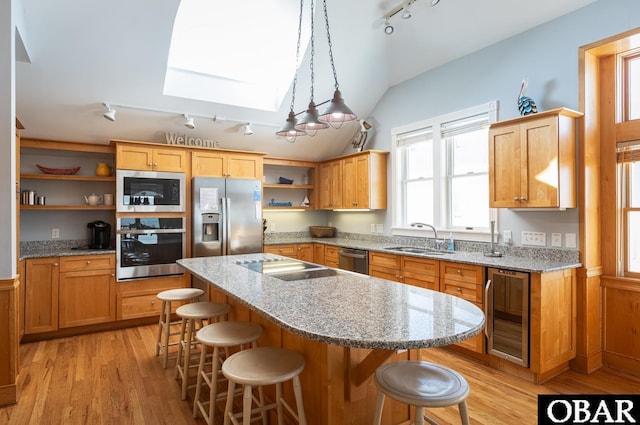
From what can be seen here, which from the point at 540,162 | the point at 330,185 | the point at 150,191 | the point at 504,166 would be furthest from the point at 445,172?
the point at 150,191

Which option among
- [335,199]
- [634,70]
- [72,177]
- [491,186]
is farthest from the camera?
[335,199]

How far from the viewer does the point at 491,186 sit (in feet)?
11.0

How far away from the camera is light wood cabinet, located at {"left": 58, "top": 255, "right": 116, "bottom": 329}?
12.8 feet

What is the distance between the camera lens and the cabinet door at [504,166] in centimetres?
312

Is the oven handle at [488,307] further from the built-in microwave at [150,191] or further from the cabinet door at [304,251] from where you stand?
the built-in microwave at [150,191]

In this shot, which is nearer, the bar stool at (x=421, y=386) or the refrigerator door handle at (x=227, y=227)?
the bar stool at (x=421, y=386)

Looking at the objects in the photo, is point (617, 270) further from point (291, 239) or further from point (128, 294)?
point (128, 294)

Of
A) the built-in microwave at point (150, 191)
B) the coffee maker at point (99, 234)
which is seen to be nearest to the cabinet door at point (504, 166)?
the built-in microwave at point (150, 191)

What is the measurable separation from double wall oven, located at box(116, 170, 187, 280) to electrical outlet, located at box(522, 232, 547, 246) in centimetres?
379

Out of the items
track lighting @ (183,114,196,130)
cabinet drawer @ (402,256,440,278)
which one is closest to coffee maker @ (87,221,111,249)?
track lighting @ (183,114,196,130)

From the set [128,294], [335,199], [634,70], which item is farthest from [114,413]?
[634,70]

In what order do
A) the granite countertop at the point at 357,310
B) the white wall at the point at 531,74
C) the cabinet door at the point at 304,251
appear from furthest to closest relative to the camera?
1. the cabinet door at the point at 304,251
2. the white wall at the point at 531,74
3. the granite countertop at the point at 357,310

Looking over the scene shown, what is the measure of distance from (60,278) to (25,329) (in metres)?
0.58

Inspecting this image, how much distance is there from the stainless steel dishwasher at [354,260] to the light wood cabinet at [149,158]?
233 cm
